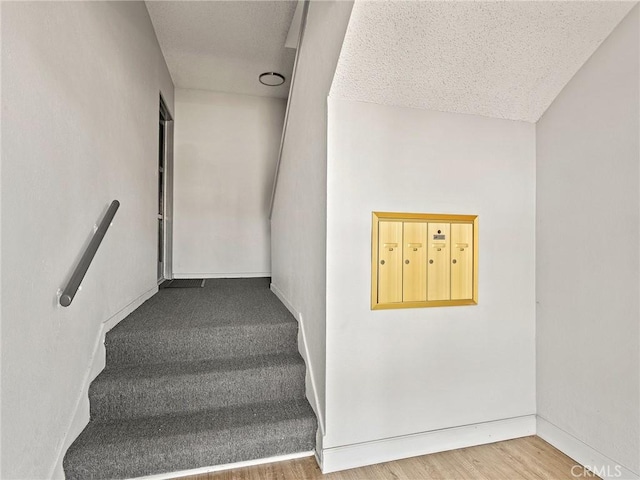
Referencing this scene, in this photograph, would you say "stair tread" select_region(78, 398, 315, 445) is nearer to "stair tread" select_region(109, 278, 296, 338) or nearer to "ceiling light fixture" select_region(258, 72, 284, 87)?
"stair tread" select_region(109, 278, 296, 338)

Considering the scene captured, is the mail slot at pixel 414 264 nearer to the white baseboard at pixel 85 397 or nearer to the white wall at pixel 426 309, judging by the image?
the white wall at pixel 426 309

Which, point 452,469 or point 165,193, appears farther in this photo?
point 165,193

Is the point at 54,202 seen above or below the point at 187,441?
above

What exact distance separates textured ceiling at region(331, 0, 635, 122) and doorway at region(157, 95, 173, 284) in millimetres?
2945

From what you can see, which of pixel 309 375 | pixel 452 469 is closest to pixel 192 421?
pixel 309 375

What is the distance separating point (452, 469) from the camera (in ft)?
4.83

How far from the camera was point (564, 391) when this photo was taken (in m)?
1.60

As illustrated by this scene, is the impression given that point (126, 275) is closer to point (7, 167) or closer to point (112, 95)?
point (112, 95)

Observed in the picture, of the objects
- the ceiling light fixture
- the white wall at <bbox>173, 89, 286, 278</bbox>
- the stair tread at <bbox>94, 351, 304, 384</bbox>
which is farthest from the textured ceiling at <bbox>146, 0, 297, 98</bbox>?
the stair tread at <bbox>94, 351, 304, 384</bbox>

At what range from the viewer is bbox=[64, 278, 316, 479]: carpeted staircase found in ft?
4.60

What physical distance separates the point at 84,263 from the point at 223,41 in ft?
8.49

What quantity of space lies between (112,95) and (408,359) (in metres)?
2.22

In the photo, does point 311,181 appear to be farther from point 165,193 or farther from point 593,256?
point 165,193

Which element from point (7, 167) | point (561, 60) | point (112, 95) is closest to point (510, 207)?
point (561, 60)
